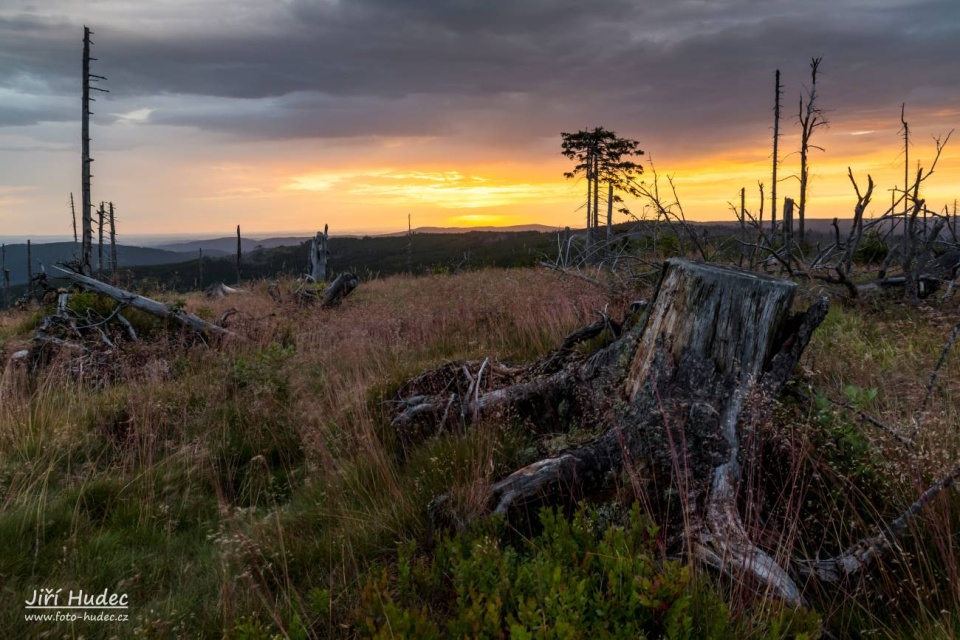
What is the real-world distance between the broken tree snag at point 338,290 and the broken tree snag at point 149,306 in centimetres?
408

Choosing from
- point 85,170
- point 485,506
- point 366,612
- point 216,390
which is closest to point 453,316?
point 216,390

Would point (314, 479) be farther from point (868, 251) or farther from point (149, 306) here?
point (868, 251)

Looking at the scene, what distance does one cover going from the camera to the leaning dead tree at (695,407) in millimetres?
2545

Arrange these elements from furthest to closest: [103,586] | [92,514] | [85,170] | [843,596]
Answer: [85,170] < [92,514] < [103,586] < [843,596]

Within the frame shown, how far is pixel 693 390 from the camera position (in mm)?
3232

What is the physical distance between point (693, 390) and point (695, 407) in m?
0.15

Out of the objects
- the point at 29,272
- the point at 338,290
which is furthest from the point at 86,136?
the point at 29,272

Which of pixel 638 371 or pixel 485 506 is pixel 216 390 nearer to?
pixel 485 506

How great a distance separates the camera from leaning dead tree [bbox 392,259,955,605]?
8.35 ft

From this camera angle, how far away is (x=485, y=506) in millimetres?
2922

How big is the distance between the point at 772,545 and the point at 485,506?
4.71ft

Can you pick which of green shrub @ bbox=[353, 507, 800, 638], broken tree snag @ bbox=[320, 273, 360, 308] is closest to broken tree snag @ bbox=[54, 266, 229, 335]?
broken tree snag @ bbox=[320, 273, 360, 308]

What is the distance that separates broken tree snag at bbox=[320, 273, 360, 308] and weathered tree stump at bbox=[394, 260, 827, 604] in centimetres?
1071

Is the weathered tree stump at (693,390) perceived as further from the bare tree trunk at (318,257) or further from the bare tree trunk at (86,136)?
the bare tree trunk at (86,136)
